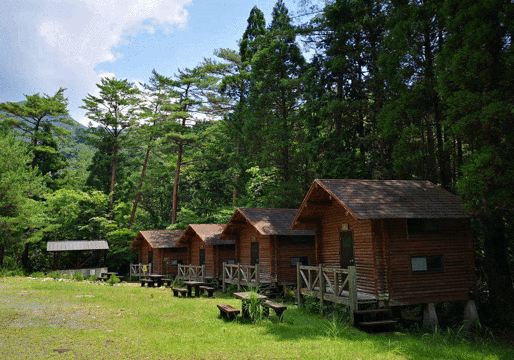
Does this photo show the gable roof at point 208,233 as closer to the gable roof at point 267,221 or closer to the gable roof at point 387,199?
the gable roof at point 267,221

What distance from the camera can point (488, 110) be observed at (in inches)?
429

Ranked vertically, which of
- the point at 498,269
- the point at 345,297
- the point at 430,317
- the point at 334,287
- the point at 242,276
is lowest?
the point at 430,317

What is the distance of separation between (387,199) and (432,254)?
99.7 inches

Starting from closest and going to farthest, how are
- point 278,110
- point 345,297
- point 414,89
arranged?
point 345,297, point 414,89, point 278,110

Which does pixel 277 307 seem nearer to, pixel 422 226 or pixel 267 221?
pixel 422 226

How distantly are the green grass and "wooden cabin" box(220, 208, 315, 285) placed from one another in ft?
18.0

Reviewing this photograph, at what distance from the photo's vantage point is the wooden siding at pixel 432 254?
39.9ft

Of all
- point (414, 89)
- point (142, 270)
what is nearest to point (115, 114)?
point (142, 270)

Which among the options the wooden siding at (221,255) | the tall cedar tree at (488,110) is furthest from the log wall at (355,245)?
the wooden siding at (221,255)

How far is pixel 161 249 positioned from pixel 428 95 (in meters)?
24.4

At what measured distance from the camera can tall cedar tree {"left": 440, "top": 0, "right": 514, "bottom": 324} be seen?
11.1 meters

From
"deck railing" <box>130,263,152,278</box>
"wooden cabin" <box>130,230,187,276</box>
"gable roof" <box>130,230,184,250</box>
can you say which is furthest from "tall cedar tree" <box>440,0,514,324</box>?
"deck railing" <box>130,263,152,278</box>

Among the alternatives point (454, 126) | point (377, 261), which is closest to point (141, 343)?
point (377, 261)

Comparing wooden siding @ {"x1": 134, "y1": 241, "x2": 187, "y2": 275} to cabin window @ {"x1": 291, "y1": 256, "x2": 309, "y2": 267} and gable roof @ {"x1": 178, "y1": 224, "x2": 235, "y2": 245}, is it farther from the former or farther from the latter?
cabin window @ {"x1": 291, "y1": 256, "x2": 309, "y2": 267}
